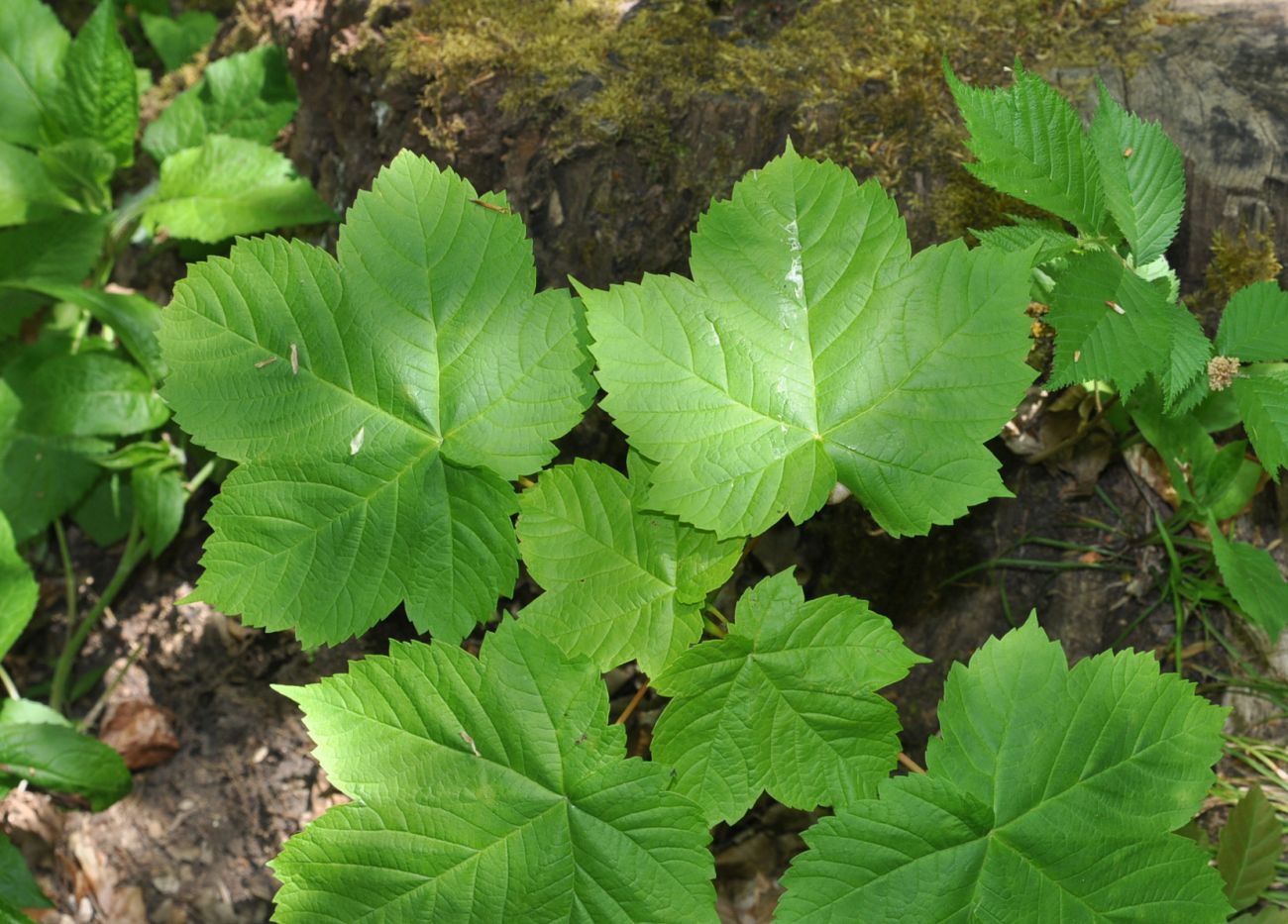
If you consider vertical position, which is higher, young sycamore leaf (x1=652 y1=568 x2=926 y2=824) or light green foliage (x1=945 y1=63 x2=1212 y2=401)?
light green foliage (x1=945 y1=63 x2=1212 y2=401)

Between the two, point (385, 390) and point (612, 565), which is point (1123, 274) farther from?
point (385, 390)

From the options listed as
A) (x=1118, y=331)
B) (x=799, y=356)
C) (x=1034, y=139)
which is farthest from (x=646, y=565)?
(x=1034, y=139)

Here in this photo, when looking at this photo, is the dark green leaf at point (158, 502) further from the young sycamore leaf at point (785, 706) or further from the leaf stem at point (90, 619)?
the young sycamore leaf at point (785, 706)

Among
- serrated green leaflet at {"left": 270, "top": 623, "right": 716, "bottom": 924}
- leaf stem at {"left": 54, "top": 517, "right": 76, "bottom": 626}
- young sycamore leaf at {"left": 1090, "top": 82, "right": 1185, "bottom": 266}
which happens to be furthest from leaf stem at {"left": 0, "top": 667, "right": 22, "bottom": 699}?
young sycamore leaf at {"left": 1090, "top": 82, "right": 1185, "bottom": 266}

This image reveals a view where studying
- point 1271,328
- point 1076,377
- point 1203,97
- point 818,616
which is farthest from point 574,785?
point 1203,97

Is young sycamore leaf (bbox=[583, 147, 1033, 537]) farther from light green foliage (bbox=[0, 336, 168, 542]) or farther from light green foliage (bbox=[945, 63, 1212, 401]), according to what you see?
light green foliage (bbox=[0, 336, 168, 542])
